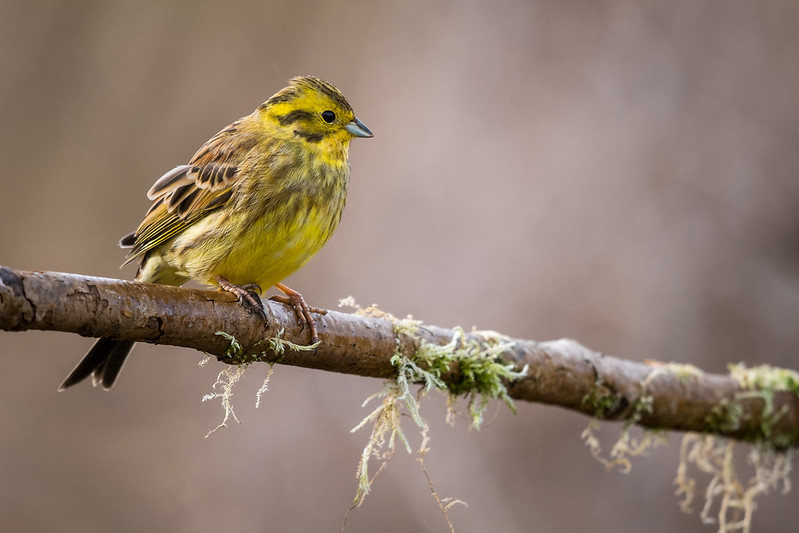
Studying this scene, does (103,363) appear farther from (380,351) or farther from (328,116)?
(328,116)

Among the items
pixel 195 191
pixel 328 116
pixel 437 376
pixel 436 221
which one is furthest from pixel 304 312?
pixel 436 221

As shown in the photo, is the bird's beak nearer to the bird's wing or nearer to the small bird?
the small bird

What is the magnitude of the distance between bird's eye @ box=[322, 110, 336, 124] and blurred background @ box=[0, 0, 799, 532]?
7.65 ft

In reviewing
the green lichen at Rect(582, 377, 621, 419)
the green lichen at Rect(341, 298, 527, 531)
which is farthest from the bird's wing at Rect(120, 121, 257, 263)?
the green lichen at Rect(582, 377, 621, 419)

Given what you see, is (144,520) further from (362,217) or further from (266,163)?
(266,163)

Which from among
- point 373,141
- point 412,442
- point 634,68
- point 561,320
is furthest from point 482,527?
point 634,68

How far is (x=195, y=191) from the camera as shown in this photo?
135 inches

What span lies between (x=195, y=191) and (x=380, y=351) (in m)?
1.11

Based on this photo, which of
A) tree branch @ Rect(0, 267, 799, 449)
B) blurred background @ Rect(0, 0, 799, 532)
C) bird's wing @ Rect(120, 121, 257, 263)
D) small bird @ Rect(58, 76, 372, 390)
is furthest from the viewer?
blurred background @ Rect(0, 0, 799, 532)

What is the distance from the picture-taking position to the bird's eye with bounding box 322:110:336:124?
358 centimetres

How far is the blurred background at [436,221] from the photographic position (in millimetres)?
5496

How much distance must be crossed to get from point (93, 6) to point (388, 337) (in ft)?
15.3

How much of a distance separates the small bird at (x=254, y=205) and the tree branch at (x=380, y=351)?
0.70ft

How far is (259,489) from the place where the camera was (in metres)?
5.59
